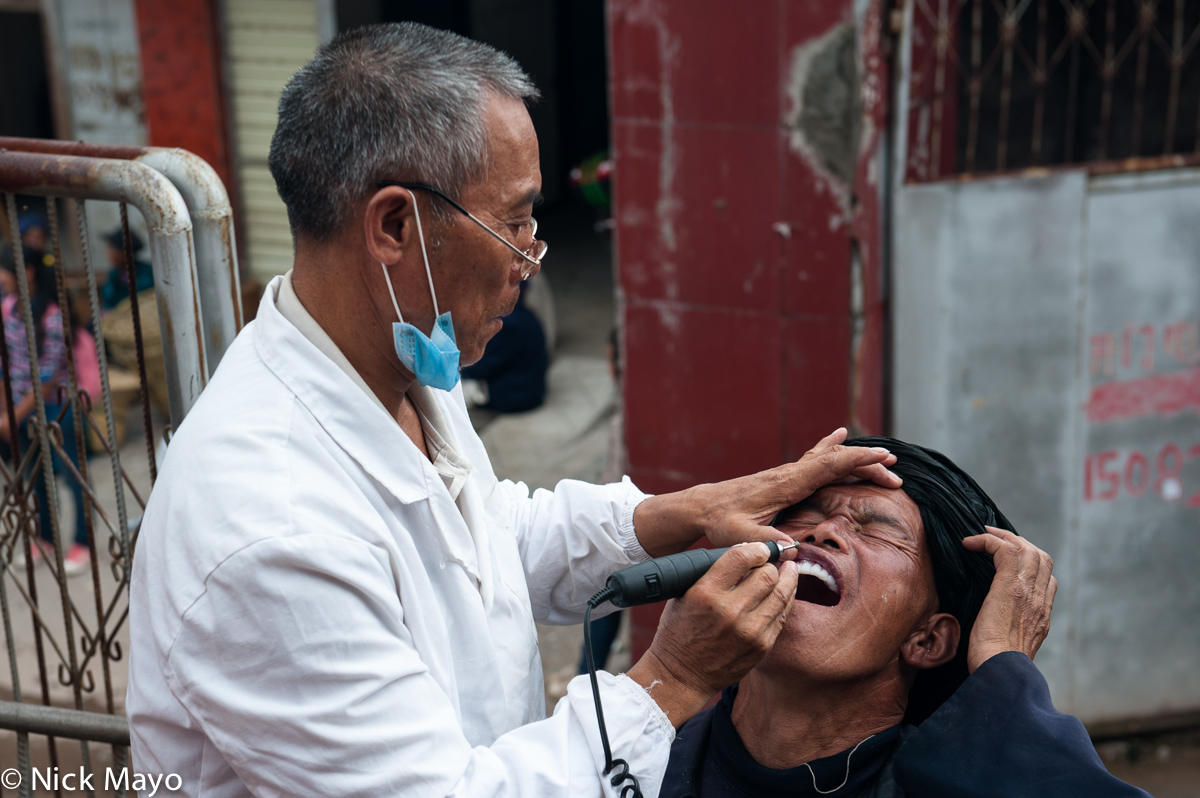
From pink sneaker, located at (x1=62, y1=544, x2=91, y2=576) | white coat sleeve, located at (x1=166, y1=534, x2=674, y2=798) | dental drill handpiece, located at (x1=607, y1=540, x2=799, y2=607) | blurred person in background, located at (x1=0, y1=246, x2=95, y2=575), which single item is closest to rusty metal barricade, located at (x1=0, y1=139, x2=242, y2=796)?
white coat sleeve, located at (x1=166, y1=534, x2=674, y2=798)

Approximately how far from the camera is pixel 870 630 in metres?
2.11

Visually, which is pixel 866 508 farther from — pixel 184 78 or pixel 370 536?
pixel 184 78

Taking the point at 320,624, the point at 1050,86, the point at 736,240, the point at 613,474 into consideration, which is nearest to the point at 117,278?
the point at 613,474

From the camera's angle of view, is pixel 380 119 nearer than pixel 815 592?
Yes

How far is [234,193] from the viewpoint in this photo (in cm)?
929

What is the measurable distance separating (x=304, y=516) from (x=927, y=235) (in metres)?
3.31

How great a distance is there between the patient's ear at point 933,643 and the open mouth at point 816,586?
0.16 metres

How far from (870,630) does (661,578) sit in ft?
1.70

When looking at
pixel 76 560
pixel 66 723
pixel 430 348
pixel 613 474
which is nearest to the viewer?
pixel 430 348

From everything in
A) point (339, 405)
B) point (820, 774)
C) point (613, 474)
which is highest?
point (339, 405)

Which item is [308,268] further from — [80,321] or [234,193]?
[234,193]

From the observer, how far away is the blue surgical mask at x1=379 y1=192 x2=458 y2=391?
1708mm

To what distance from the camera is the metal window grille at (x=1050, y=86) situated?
14.4 ft

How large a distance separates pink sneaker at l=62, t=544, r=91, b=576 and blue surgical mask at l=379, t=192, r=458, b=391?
5.37m
